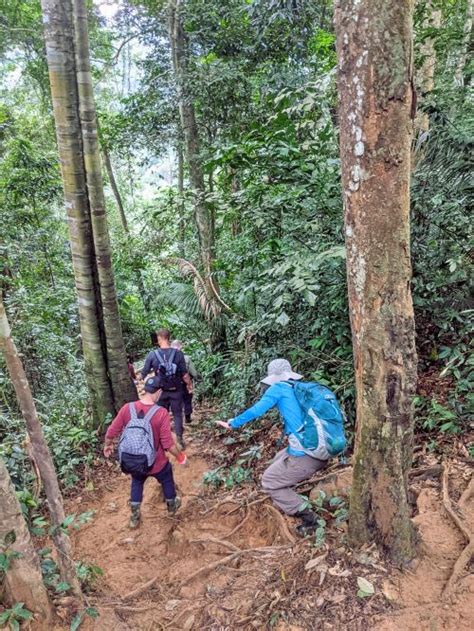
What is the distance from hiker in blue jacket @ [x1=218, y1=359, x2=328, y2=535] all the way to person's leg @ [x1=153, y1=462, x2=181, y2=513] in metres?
1.22

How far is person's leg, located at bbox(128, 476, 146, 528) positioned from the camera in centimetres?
461

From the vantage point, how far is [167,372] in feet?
19.3

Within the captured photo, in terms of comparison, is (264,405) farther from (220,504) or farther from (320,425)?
(220,504)

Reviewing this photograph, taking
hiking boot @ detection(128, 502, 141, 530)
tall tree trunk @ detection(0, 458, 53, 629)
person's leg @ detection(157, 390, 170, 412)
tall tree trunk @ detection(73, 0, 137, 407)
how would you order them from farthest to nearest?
person's leg @ detection(157, 390, 170, 412) < tall tree trunk @ detection(73, 0, 137, 407) < hiking boot @ detection(128, 502, 141, 530) < tall tree trunk @ detection(0, 458, 53, 629)

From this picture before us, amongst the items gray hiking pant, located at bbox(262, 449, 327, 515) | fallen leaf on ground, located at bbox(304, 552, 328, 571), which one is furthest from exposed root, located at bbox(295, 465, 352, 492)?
fallen leaf on ground, located at bbox(304, 552, 328, 571)

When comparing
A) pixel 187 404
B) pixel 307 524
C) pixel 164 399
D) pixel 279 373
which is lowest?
pixel 187 404

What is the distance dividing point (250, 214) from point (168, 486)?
3.42 metres

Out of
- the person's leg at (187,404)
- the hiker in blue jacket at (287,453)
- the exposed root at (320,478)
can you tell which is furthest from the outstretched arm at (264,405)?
the person's leg at (187,404)

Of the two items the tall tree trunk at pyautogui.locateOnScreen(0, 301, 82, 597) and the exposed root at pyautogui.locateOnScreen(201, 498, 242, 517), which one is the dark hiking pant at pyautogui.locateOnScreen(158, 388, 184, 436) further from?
the tall tree trunk at pyautogui.locateOnScreen(0, 301, 82, 597)

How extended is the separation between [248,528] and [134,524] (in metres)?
1.28

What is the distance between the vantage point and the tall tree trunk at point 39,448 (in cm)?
254

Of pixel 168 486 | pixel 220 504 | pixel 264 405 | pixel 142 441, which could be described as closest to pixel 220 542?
pixel 220 504

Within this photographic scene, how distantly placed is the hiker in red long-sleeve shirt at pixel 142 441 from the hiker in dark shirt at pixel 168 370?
113 centimetres

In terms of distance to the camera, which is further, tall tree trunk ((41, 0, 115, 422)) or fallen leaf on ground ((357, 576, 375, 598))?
tall tree trunk ((41, 0, 115, 422))
